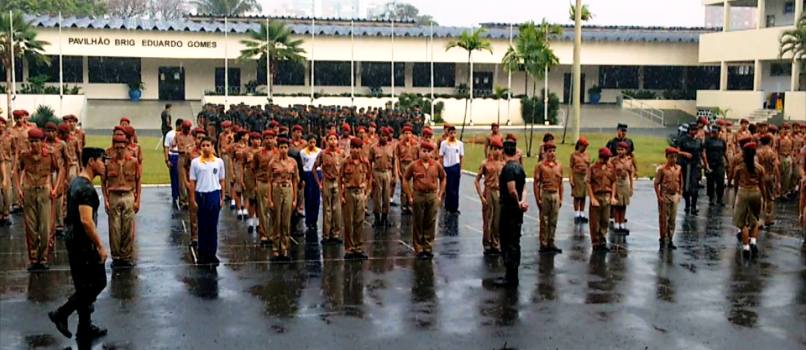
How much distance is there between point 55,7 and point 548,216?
62061 mm

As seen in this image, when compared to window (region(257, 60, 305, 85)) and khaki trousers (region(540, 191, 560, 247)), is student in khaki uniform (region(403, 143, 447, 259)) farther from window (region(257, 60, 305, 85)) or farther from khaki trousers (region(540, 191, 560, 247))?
window (region(257, 60, 305, 85))

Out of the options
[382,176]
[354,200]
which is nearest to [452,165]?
[382,176]

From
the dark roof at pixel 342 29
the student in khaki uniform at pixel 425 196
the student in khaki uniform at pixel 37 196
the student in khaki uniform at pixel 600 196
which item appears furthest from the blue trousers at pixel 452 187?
the dark roof at pixel 342 29

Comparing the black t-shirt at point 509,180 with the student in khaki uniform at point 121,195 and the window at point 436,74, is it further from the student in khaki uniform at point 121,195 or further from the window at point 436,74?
the window at point 436,74

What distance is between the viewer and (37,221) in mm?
11625

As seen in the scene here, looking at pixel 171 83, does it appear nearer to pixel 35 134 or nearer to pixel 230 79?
pixel 230 79

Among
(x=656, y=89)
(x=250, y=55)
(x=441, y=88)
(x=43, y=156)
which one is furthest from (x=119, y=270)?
(x=656, y=89)

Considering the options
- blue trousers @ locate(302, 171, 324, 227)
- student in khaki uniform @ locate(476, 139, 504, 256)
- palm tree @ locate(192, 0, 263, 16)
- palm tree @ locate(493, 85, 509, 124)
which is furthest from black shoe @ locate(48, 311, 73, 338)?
palm tree @ locate(192, 0, 263, 16)

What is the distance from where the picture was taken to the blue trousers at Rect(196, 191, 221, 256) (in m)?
12.0

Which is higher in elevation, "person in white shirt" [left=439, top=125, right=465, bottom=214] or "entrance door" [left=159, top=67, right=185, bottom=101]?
"entrance door" [left=159, top=67, right=185, bottom=101]

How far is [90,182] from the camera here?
8820mm

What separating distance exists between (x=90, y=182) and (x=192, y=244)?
15.2 ft

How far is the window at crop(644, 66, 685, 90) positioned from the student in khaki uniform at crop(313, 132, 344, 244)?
50.7 meters

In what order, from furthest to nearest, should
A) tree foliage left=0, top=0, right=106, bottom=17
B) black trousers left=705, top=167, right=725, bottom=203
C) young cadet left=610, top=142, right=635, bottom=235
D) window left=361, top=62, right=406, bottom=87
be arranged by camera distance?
tree foliage left=0, top=0, right=106, bottom=17
window left=361, top=62, right=406, bottom=87
black trousers left=705, top=167, right=725, bottom=203
young cadet left=610, top=142, right=635, bottom=235
